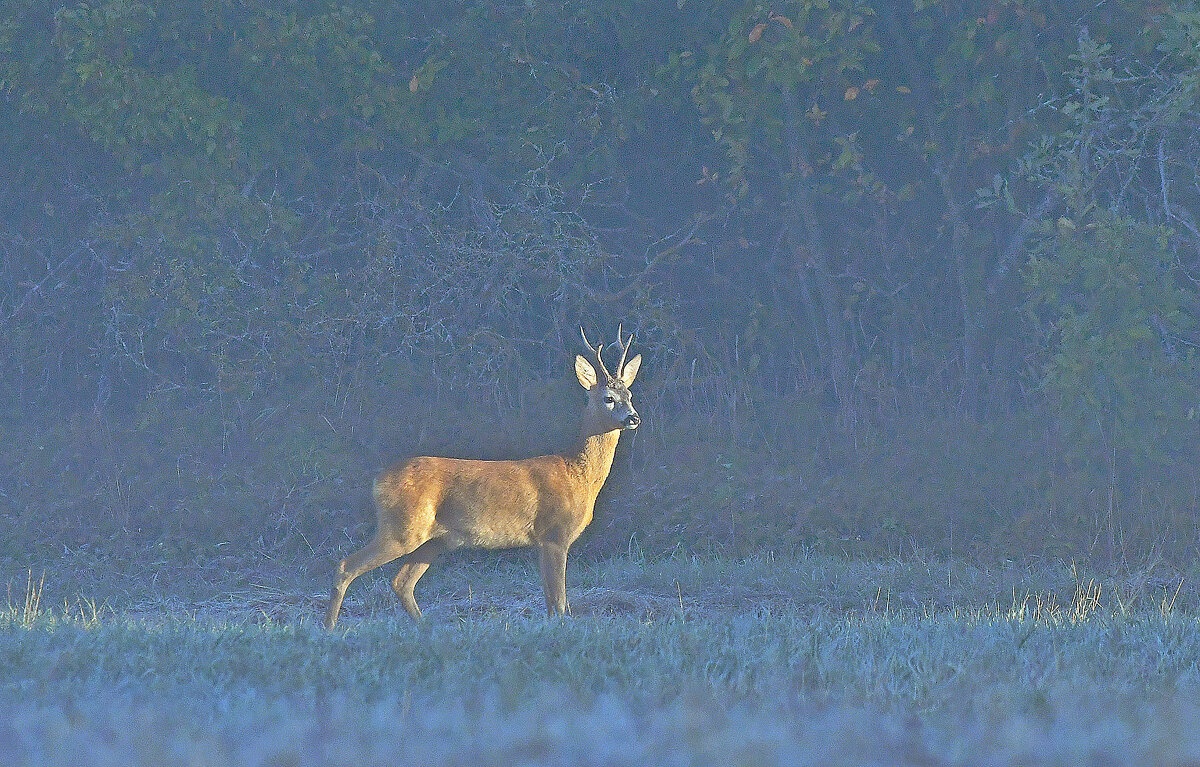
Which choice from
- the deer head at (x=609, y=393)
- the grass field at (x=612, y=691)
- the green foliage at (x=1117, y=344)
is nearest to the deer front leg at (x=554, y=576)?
the grass field at (x=612, y=691)

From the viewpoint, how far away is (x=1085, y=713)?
5.28 m

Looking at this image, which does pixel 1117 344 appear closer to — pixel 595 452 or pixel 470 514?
pixel 595 452

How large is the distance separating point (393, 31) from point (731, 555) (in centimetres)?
525

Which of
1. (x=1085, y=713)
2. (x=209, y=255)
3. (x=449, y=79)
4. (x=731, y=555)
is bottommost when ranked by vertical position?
(x=731, y=555)

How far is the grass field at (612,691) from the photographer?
4.56 metres

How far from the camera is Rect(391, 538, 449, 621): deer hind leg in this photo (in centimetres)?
1007

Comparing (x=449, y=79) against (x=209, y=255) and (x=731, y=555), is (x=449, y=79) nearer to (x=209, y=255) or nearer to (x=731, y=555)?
(x=209, y=255)

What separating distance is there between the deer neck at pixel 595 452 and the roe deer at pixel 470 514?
7 cm

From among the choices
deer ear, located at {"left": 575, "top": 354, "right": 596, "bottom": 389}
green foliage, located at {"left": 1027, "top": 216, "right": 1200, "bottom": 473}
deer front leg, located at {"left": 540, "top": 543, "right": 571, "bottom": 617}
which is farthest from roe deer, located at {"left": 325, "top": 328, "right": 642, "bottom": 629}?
green foliage, located at {"left": 1027, "top": 216, "right": 1200, "bottom": 473}

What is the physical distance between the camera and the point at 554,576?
9.89m

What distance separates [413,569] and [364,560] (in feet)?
1.16

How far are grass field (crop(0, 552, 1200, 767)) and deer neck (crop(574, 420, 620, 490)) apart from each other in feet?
3.44

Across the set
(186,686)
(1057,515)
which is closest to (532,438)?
(1057,515)

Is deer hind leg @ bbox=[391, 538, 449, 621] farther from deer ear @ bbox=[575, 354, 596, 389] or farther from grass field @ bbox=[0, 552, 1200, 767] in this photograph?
deer ear @ bbox=[575, 354, 596, 389]
